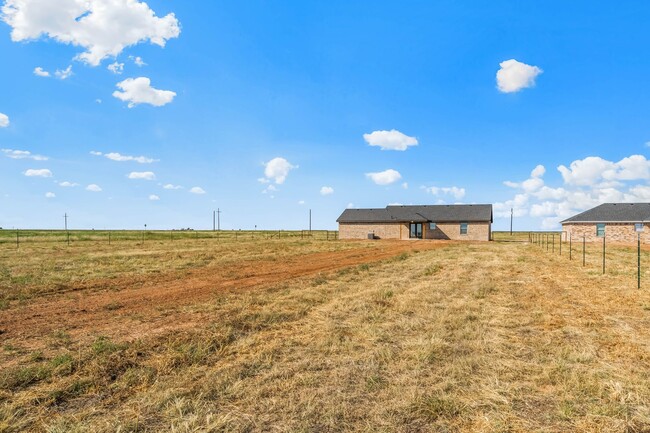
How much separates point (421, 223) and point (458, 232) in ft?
15.8

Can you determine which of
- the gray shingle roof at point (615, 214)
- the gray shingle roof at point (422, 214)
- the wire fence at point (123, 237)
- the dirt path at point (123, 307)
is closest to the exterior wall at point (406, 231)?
the gray shingle roof at point (422, 214)

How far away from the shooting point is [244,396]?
4453 mm

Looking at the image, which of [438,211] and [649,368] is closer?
[649,368]

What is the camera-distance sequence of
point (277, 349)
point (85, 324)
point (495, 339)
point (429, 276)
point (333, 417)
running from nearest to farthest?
point (333, 417) < point (277, 349) < point (495, 339) < point (85, 324) < point (429, 276)

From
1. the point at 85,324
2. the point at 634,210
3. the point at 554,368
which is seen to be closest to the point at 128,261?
the point at 85,324

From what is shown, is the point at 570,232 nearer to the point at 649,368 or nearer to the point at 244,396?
the point at 649,368

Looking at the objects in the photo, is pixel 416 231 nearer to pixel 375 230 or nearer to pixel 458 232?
pixel 458 232

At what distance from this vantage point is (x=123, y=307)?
9.36 metres

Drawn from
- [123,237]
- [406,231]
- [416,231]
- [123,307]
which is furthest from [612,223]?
[123,237]

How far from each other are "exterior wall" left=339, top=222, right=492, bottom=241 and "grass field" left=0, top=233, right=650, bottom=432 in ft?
119

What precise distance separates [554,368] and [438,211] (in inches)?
1850

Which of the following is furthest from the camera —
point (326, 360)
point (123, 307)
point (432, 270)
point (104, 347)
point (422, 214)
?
point (422, 214)

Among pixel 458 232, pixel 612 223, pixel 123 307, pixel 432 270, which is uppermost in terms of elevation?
pixel 612 223

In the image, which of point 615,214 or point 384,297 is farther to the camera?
point 615,214
